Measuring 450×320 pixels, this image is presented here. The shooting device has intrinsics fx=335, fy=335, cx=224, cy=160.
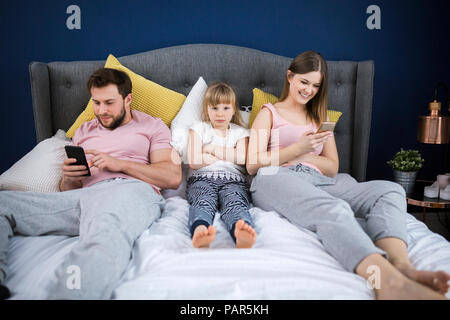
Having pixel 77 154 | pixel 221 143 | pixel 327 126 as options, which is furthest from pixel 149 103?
pixel 327 126

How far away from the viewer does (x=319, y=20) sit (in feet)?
7.03

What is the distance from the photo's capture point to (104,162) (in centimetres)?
129

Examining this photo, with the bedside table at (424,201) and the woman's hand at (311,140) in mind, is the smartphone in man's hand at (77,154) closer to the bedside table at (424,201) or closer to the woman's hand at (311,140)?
the woman's hand at (311,140)

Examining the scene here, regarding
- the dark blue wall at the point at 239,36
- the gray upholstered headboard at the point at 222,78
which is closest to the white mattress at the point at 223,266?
the gray upholstered headboard at the point at 222,78

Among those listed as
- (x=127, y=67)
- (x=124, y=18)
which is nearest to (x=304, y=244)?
(x=127, y=67)

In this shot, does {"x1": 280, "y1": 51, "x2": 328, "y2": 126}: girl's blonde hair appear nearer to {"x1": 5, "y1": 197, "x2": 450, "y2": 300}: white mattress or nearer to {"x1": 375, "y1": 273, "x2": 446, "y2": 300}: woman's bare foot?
{"x1": 5, "y1": 197, "x2": 450, "y2": 300}: white mattress

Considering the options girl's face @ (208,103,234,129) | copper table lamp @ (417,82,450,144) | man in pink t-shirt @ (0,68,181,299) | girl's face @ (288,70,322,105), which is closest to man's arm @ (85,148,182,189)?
man in pink t-shirt @ (0,68,181,299)

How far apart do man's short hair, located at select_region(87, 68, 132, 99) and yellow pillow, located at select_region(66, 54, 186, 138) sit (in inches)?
10.2

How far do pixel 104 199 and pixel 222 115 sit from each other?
710 mm

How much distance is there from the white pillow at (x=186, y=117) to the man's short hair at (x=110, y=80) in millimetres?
307

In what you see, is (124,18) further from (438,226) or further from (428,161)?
(438,226)

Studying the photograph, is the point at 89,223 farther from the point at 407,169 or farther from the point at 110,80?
the point at 407,169

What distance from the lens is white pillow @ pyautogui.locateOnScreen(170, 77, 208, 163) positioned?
161 cm

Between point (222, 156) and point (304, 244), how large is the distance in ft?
2.05
